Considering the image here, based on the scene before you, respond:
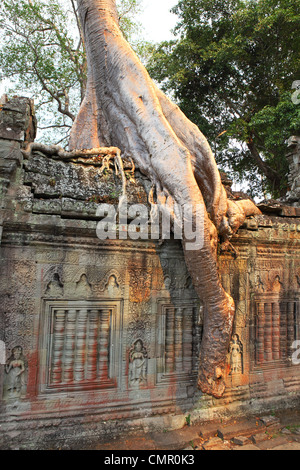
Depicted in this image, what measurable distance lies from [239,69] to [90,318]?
39.0ft

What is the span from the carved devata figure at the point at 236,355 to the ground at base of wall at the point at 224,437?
1.78 feet

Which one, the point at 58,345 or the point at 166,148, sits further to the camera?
the point at 166,148

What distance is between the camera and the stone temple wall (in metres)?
3.03

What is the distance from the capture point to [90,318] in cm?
332

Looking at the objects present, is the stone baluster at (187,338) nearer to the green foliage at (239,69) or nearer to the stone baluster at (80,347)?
the stone baluster at (80,347)

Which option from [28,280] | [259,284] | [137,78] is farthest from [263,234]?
[28,280]

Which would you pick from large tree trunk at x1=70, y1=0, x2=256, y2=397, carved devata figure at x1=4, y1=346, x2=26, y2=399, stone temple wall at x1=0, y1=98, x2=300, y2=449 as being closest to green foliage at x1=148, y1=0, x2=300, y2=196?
large tree trunk at x1=70, y1=0, x2=256, y2=397

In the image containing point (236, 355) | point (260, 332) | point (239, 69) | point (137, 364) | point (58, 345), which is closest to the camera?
point (58, 345)

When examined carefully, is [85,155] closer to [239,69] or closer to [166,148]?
[166,148]

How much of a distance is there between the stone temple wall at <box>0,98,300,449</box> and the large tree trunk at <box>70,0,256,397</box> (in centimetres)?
26

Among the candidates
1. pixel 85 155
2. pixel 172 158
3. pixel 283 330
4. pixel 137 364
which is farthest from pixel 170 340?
pixel 85 155

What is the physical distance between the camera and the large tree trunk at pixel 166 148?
348cm

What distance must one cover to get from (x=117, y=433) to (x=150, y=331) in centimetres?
101

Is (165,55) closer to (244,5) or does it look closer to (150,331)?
(244,5)
